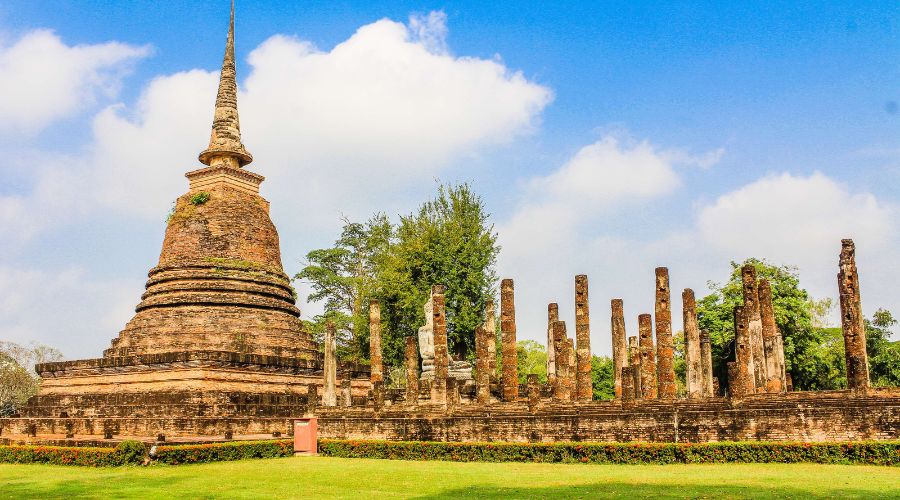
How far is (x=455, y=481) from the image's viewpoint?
43.4ft

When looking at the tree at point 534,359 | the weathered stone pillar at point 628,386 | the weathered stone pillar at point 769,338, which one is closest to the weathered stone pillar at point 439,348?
the weathered stone pillar at point 628,386

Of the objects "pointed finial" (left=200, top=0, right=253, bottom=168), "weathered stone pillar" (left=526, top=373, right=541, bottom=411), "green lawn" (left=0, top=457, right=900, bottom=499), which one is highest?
"pointed finial" (left=200, top=0, right=253, bottom=168)

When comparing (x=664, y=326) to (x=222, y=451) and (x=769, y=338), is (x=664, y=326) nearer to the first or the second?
(x=769, y=338)

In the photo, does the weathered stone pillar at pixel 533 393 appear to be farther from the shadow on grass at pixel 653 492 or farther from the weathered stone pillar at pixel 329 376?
the shadow on grass at pixel 653 492

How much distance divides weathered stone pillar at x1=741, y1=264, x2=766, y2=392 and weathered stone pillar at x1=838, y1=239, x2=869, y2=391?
134 inches

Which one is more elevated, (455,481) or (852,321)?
(852,321)

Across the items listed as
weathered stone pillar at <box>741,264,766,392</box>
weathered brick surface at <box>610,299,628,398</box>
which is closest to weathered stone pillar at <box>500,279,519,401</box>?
weathered brick surface at <box>610,299,628,398</box>

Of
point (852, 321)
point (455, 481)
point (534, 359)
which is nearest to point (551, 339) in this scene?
point (852, 321)

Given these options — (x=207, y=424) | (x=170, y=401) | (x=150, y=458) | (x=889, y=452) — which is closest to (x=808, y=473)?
(x=889, y=452)

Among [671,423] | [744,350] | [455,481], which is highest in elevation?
[744,350]

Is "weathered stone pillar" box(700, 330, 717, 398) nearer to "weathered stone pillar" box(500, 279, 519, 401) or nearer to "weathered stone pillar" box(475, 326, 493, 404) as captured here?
"weathered stone pillar" box(500, 279, 519, 401)

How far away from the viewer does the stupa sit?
24.0m

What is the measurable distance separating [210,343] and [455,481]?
50.1 feet

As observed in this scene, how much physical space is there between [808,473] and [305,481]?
Result: 7.96 m
